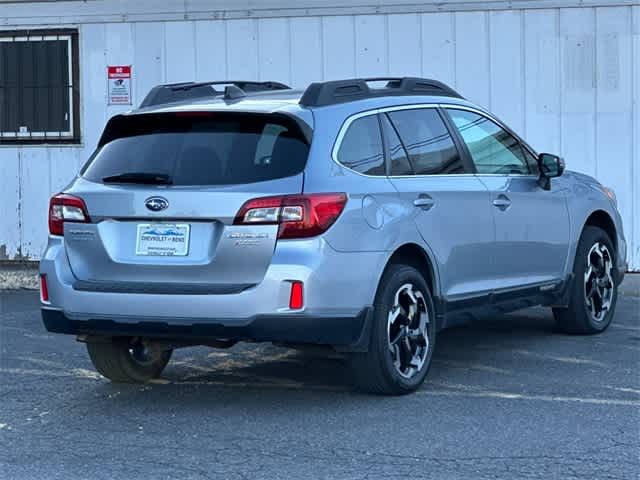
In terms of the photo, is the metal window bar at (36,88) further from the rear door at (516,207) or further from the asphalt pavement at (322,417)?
the rear door at (516,207)

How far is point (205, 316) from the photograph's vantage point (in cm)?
689

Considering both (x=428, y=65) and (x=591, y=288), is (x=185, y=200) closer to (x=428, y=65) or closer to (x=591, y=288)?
(x=591, y=288)

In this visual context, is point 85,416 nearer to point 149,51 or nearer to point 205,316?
point 205,316

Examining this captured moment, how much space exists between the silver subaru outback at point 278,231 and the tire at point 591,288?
1223 millimetres

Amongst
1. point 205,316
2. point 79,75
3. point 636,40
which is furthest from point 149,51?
point 205,316

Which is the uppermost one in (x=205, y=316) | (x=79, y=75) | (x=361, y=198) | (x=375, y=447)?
(x=79, y=75)

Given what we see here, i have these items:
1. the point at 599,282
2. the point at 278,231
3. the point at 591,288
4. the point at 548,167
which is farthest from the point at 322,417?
the point at 599,282

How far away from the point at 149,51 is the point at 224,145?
6491 mm

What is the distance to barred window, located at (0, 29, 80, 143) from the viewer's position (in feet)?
44.8

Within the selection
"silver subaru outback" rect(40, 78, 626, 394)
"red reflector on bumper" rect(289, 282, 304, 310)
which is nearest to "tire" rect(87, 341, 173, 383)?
"silver subaru outback" rect(40, 78, 626, 394)

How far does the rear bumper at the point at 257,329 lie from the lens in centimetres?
686

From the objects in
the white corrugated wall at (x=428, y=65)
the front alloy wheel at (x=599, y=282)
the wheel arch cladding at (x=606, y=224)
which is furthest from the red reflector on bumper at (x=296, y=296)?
the white corrugated wall at (x=428, y=65)

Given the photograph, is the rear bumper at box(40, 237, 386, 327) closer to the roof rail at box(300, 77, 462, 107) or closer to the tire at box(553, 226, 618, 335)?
the roof rail at box(300, 77, 462, 107)

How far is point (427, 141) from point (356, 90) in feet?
1.89
